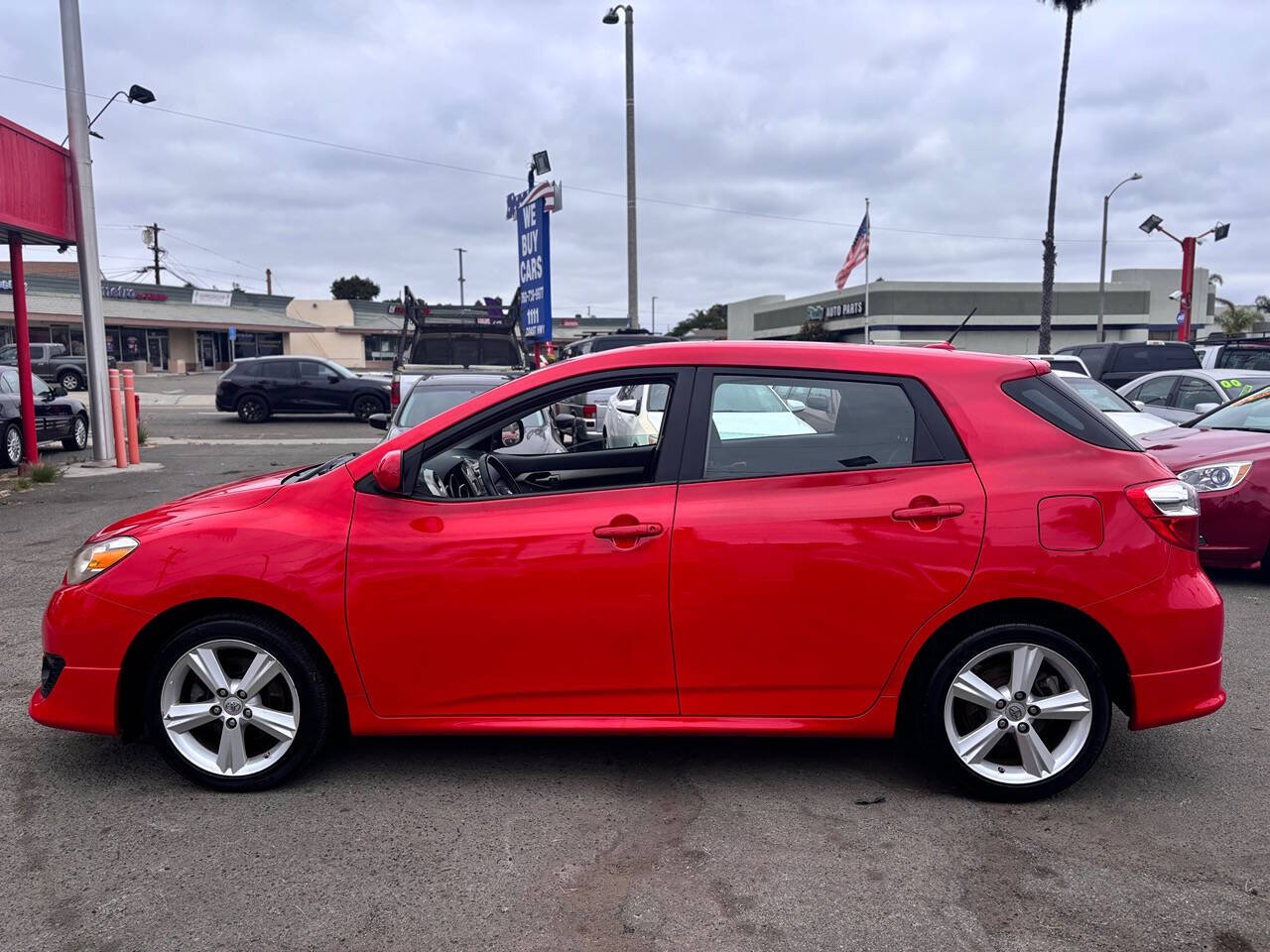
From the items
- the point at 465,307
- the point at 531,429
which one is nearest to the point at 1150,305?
the point at 465,307

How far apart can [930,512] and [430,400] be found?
708 cm

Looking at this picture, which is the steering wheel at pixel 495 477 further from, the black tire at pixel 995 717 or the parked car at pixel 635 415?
the black tire at pixel 995 717

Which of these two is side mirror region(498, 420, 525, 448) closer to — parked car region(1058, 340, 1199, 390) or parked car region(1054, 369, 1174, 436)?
parked car region(1054, 369, 1174, 436)

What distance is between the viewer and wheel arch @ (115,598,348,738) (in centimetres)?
380

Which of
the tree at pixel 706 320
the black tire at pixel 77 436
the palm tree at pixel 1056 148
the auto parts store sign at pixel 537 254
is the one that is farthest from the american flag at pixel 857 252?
the tree at pixel 706 320

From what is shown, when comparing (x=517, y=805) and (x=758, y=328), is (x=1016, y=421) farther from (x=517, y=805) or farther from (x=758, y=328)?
(x=758, y=328)

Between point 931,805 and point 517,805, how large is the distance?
→ 1.56 meters

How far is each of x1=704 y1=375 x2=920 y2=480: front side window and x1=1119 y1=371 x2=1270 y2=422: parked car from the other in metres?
9.59

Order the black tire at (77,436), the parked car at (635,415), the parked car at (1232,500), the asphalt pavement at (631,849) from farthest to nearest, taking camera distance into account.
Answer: the black tire at (77,436) → the parked car at (1232,500) → the parked car at (635,415) → the asphalt pavement at (631,849)

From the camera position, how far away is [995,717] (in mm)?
3762

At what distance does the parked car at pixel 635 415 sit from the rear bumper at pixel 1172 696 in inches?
81.2

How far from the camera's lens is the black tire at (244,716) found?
376 centimetres

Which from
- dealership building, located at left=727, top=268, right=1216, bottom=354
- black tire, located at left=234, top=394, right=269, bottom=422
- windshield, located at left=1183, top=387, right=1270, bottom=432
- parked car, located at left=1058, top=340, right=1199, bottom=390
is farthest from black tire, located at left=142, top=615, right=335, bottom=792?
dealership building, located at left=727, top=268, right=1216, bottom=354

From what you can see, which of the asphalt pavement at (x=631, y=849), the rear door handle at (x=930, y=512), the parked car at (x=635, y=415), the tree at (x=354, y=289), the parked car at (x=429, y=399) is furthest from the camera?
the tree at (x=354, y=289)
